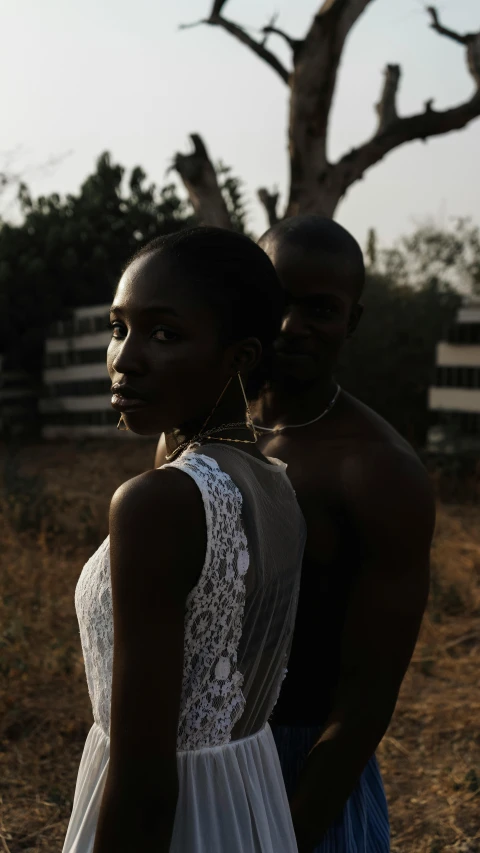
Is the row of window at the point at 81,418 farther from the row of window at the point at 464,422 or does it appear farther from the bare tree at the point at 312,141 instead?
the bare tree at the point at 312,141

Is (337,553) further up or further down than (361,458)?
further down

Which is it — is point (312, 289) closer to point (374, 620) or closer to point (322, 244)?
point (322, 244)

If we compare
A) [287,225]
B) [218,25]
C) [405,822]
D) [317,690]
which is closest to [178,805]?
[317,690]

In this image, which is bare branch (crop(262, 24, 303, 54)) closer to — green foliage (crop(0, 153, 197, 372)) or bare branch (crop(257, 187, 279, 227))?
bare branch (crop(257, 187, 279, 227))

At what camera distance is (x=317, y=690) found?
1.85m

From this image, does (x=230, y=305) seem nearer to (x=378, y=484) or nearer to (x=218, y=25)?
(x=378, y=484)

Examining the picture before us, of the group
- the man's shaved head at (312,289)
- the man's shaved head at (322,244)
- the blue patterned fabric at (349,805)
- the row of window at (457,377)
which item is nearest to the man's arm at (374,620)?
the blue patterned fabric at (349,805)

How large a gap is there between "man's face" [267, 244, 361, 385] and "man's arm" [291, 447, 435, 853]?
0.29 meters

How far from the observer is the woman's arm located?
1141mm

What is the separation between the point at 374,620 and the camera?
169 centimetres

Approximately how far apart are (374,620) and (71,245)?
11039mm

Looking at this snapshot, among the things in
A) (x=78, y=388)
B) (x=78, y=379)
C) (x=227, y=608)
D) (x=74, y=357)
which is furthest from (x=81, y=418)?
(x=227, y=608)

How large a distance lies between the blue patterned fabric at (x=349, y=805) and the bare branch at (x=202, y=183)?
512 cm

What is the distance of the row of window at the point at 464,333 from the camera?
9.48 meters
